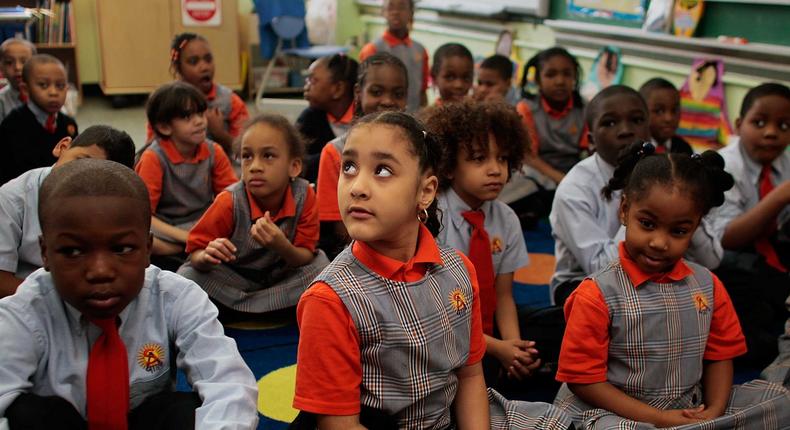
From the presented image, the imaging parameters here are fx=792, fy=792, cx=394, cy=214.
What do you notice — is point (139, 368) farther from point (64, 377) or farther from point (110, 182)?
point (110, 182)

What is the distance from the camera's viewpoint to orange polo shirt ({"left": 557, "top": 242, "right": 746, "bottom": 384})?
1394mm

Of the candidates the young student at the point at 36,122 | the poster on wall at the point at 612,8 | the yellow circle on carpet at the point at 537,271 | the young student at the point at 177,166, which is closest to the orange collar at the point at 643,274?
the yellow circle on carpet at the point at 537,271

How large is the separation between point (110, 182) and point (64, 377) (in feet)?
0.93

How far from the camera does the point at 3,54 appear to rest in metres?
3.21

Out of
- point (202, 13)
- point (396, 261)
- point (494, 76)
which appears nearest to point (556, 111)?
point (494, 76)

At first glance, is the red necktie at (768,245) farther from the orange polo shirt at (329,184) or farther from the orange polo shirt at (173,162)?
the orange polo shirt at (173,162)

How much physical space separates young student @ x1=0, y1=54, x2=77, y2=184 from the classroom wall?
250 centimetres

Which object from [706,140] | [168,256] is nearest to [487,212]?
[168,256]

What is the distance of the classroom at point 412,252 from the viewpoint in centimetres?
112

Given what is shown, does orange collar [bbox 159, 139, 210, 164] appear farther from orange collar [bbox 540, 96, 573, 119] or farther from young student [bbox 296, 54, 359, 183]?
orange collar [bbox 540, 96, 573, 119]

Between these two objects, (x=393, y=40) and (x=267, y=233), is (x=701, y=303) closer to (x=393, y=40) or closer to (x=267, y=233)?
(x=267, y=233)

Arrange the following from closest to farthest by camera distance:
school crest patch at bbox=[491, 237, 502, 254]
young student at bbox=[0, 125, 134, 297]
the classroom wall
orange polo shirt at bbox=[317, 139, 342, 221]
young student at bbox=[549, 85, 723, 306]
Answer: young student at bbox=[0, 125, 134, 297] < school crest patch at bbox=[491, 237, 502, 254] < young student at bbox=[549, 85, 723, 306] < orange polo shirt at bbox=[317, 139, 342, 221] < the classroom wall

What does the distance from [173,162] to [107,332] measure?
131 cm

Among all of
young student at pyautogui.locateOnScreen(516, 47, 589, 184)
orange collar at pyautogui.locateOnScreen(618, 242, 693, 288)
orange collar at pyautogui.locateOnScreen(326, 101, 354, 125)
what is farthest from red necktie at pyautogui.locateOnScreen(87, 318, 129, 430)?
young student at pyautogui.locateOnScreen(516, 47, 589, 184)
